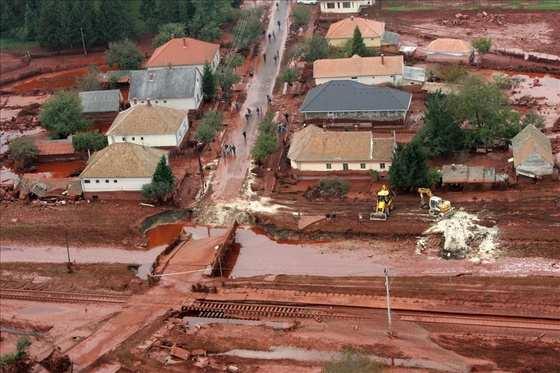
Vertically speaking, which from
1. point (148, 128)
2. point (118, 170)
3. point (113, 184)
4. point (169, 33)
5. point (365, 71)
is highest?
point (169, 33)

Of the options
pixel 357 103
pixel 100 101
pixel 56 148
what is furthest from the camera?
pixel 100 101

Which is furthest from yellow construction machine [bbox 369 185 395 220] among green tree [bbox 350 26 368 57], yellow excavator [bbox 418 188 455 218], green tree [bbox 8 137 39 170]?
green tree [bbox 8 137 39 170]

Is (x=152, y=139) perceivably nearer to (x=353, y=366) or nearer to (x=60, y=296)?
(x=60, y=296)

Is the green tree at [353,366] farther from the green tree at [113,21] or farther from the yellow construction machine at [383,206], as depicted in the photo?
the green tree at [113,21]

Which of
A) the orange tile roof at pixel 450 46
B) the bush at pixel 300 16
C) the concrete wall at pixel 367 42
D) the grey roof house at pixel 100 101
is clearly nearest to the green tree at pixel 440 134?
the orange tile roof at pixel 450 46

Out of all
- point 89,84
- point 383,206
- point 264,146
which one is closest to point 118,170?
point 264,146

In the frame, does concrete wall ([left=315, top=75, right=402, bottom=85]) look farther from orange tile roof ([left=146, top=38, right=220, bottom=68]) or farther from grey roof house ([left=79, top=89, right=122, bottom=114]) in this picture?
grey roof house ([left=79, top=89, right=122, bottom=114])
